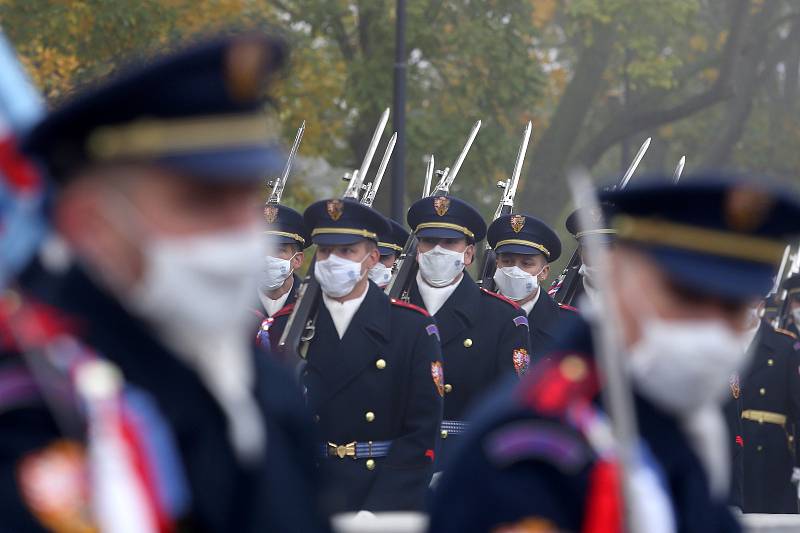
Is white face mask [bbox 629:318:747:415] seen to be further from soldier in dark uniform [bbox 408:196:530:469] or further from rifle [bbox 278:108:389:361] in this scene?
soldier in dark uniform [bbox 408:196:530:469]

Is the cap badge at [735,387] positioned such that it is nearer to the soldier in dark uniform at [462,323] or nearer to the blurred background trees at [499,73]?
the soldier in dark uniform at [462,323]

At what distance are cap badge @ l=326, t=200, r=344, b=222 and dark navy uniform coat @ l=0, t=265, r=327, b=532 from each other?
23.0 ft

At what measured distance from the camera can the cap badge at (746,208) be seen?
11.5 ft

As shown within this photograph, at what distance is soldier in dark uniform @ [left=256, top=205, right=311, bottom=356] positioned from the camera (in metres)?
12.4

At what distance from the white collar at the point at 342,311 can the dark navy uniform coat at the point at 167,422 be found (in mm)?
6264

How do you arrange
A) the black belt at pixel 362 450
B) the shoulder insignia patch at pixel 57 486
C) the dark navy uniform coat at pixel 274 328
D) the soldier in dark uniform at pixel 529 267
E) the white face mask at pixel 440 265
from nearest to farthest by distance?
the shoulder insignia patch at pixel 57 486 < the black belt at pixel 362 450 < the dark navy uniform coat at pixel 274 328 < the white face mask at pixel 440 265 < the soldier in dark uniform at pixel 529 267

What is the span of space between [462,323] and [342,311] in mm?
1534

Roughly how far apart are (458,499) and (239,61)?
880 mm

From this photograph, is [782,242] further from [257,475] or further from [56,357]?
[56,357]

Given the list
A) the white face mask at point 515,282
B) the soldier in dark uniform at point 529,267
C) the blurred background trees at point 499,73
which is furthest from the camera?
the blurred background trees at point 499,73

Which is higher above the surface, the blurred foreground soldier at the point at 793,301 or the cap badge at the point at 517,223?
the cap badge at the point at 517,223

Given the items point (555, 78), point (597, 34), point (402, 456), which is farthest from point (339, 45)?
point (402, 456)

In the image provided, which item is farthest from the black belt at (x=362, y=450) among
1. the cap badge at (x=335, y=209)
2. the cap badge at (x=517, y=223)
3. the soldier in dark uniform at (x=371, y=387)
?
the cap badge at (x=517, y=223)

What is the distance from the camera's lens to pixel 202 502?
301cm
